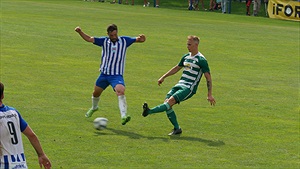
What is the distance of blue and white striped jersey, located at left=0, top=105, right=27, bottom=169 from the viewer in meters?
9.44

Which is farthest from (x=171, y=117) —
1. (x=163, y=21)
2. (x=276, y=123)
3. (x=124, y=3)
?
(x=124, y=3)

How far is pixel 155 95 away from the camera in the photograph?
2114cm

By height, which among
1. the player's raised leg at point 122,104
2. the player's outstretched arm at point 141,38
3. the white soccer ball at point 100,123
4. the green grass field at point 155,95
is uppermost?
the player's outstretched arm at point 141,38

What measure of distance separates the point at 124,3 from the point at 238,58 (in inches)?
1247

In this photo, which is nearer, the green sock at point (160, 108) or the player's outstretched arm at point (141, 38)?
the green sock at point (160, 108)

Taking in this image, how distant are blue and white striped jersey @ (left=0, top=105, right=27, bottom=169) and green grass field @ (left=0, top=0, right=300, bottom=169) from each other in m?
3.55

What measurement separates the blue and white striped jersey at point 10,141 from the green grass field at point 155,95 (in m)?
3.55

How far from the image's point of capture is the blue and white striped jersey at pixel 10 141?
31.0ft

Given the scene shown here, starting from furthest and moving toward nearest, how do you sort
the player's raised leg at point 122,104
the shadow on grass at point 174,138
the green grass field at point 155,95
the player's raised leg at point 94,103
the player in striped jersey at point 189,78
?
1. the player's raised leg at point 94,103
2. the player's raised leg at point 122,104
3. the player in striped jersey at point 189,78
4. the shadow on grass at point 174,138
5. the green grass field at point 155,95

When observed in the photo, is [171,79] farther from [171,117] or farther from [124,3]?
[124,3]

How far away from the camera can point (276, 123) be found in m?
18.1

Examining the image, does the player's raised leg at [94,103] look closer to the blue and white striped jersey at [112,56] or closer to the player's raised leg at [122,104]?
the blue and white striped jersey at [112,56]

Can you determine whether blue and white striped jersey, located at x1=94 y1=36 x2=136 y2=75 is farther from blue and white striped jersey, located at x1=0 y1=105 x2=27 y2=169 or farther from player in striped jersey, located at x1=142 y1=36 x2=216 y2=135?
blue and white striped jersey, located at x1=0 y1=105 x2=27 y2=169

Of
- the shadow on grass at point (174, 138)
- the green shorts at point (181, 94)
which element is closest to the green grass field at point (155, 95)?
the shadow on grass at point (174, 138)
